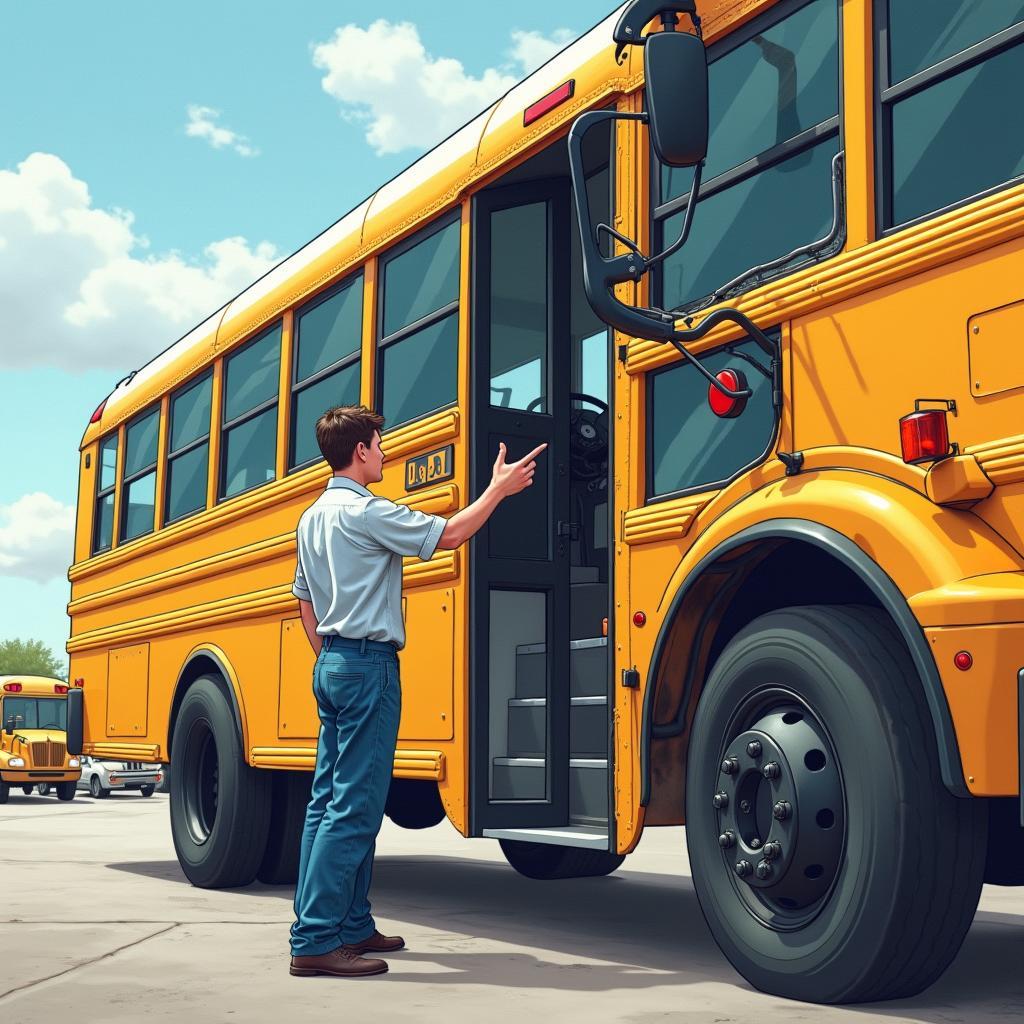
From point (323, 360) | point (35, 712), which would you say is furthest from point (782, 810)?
point (35, 712)

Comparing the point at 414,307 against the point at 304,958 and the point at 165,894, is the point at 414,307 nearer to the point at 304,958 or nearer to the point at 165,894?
the point at 304,958

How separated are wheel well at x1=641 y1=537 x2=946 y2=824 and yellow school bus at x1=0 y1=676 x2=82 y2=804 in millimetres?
23959

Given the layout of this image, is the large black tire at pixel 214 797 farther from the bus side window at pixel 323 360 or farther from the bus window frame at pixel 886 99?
the bus window frame at pixel 886 99

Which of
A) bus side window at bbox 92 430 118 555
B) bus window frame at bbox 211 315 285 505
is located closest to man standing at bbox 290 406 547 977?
bus window frame at bbox 211 315 285 505

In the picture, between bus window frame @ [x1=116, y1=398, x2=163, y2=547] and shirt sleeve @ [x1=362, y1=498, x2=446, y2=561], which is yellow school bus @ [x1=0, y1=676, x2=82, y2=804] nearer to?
bus window frame @ [x1=116, y1=398, x2=163, y2=547]

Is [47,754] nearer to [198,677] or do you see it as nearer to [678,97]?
[198,677]

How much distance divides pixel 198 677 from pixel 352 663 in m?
3.80

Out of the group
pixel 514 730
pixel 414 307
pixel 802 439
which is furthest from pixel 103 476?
pixel 802 439

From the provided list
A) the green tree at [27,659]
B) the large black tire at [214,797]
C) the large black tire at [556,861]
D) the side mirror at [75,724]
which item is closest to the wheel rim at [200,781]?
the large black tire at [214,797]

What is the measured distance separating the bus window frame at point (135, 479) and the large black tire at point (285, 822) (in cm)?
215

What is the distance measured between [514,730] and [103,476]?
553 centimetres

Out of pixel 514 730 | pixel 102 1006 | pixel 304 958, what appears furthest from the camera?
pixel 514 730

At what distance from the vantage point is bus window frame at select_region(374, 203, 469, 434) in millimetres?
6160

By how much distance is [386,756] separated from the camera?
4.91 meters
